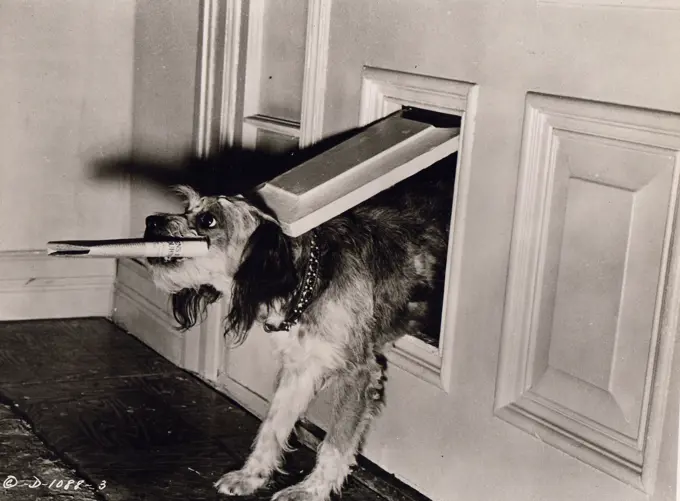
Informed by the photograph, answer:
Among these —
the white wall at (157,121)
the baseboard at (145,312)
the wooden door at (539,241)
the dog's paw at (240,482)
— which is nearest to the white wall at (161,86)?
the white wall at (157,121)

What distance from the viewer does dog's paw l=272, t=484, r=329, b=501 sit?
277cm

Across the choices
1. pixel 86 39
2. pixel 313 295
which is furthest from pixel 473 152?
pixel 86 39

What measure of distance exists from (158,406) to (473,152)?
1.60 meters

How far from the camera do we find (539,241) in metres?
2.39

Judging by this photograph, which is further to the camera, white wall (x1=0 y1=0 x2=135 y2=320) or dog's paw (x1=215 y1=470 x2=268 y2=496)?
white wall (x1=0 y1=0 x2=135 y2=320)

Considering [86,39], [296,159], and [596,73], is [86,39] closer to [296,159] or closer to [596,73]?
[296,159]

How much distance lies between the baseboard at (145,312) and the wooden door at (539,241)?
4.20 feet

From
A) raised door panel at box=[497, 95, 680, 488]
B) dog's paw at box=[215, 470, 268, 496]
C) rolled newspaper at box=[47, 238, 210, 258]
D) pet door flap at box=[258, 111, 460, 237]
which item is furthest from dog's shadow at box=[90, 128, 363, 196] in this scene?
dog's paw at box=[215, 470, 268, 496]

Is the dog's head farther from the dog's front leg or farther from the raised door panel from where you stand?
the raised door panel

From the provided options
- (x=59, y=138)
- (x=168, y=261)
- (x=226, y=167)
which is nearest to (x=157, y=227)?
(x=168, y=261)

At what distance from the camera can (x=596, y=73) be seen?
219 cm

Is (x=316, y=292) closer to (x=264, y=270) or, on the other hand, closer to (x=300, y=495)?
Answer: (x=264, y=270)

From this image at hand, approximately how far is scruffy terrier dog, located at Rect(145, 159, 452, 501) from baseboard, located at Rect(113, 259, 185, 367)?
1.11 metres

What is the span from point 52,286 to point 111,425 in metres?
1.35
